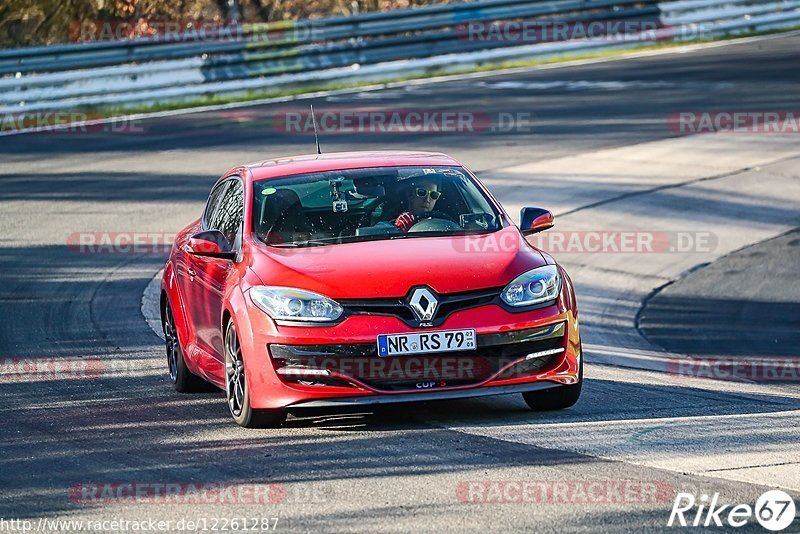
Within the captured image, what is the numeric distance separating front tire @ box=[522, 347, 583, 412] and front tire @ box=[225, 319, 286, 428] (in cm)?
143

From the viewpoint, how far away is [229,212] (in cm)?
930

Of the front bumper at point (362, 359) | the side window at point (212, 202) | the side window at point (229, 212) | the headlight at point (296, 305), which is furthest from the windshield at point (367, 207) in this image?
the front bumper at point (362, 359)

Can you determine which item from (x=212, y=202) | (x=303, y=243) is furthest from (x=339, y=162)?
(x=212, y=202)

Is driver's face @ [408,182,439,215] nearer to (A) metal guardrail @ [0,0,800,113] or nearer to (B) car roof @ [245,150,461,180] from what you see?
(B) car roof @ [245,150,461,180]

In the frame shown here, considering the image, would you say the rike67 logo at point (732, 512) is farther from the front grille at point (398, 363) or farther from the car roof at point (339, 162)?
the car roof at point (339, 162)

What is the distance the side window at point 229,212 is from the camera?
900 centimetres

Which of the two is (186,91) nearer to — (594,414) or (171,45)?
(171,45)

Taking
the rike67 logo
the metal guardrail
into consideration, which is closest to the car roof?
the rike67 logo

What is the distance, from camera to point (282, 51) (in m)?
25.4

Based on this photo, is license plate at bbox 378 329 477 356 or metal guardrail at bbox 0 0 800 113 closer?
license plate at bbox 378 329 477 356

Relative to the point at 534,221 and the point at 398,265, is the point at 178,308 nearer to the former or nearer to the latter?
the point at 398,265

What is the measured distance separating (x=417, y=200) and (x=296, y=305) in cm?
143

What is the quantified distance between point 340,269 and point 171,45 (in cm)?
1722

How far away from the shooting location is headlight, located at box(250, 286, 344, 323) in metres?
7.61
